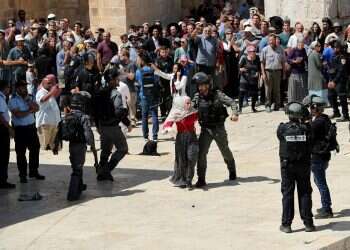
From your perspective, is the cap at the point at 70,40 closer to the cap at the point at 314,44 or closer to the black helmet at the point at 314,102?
the cap at the point at 314,44

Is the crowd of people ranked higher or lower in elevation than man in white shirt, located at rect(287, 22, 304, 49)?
lower

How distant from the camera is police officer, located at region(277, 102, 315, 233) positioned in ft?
44.2

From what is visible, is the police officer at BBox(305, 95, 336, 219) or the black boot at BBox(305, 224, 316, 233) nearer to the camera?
the black boot at BBox(305, 224, 316, 233)

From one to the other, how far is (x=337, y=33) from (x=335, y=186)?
7128 millimetres

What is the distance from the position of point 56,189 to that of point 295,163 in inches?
176

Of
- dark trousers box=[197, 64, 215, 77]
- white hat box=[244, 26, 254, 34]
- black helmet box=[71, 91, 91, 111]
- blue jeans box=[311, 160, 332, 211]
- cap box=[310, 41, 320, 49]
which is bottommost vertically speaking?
blue jeans box=[311, 160, 332, 211]

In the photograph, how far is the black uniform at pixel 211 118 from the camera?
15914 millimetres

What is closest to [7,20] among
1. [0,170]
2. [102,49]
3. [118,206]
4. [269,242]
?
[102,49]

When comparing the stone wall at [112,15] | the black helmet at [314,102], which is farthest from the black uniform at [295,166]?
the stone wall at [112,15]

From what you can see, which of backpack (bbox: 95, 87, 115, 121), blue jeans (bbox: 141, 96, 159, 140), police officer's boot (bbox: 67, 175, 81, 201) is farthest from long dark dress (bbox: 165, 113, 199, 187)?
blue jeans (bbox: 141, 96, 159, 140)

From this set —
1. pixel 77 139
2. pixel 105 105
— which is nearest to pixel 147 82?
pixel 105 105

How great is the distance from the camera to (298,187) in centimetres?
1362

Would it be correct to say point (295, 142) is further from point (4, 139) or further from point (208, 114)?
point (4, 139)

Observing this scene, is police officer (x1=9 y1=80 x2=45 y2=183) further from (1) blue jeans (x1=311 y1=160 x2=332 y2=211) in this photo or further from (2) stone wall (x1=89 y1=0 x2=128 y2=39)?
(2) stone wall (x1=89 y1=0 x2=128 y2=39)
